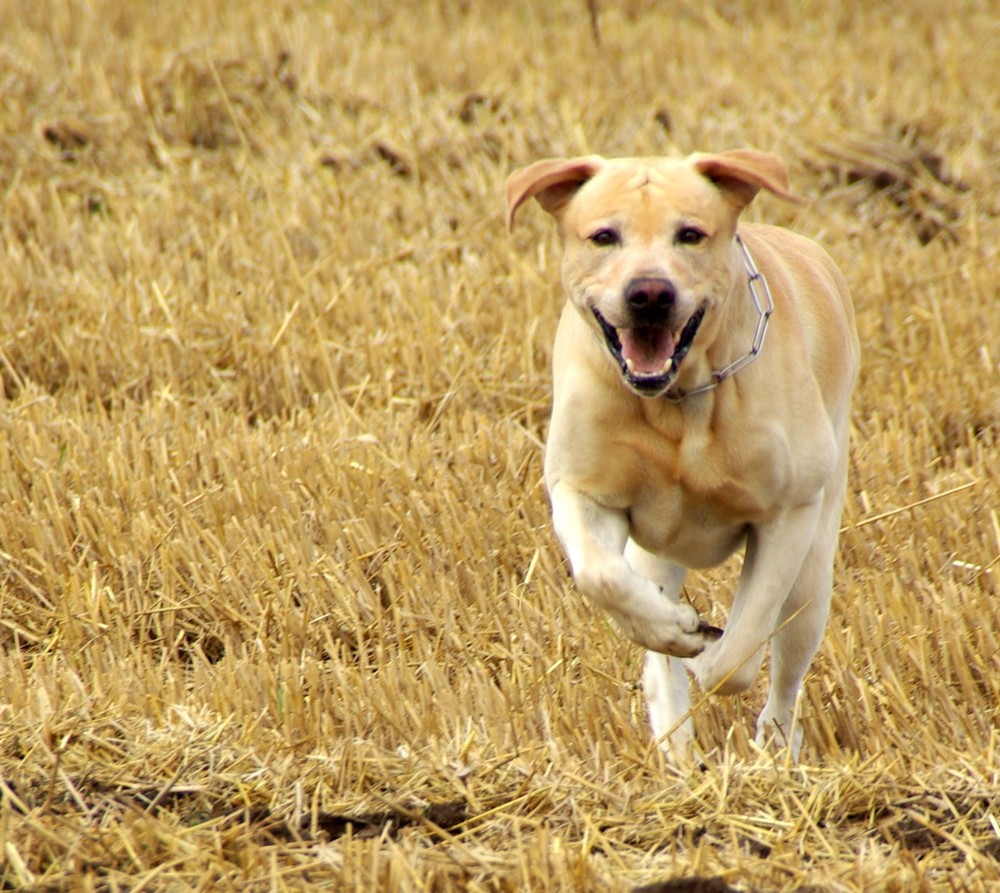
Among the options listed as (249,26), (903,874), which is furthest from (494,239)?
(903,874)

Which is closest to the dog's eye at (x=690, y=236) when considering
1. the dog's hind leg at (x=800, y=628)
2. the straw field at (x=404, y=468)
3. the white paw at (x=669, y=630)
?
the white paw at (x=669, y=630)

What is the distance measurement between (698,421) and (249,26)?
7756 millimetres

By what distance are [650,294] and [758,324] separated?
492mm

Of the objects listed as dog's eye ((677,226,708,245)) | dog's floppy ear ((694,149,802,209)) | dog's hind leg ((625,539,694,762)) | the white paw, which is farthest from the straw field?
dog's floppy ear ((694,149,802,209))

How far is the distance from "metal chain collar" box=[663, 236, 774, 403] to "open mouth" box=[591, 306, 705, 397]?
0.15m

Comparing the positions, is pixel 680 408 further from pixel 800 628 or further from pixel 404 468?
pixel 404 468

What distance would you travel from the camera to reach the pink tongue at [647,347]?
11.7 ft

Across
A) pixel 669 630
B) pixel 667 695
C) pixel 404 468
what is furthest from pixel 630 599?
pixel 404 468

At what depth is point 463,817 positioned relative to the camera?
342 cm

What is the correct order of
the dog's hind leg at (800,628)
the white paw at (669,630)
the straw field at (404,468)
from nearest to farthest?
the straw field at (404,468) < the white paw at (669,630) < the dog's hind leg at (800,628)

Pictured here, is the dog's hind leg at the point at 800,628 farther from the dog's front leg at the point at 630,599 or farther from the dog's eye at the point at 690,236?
the dog's eye at the point at 690,236

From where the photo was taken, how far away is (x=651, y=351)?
141 inches

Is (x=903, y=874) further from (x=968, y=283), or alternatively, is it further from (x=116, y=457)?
(x=968, y=283)

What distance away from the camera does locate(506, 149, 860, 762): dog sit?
3.57 metres
